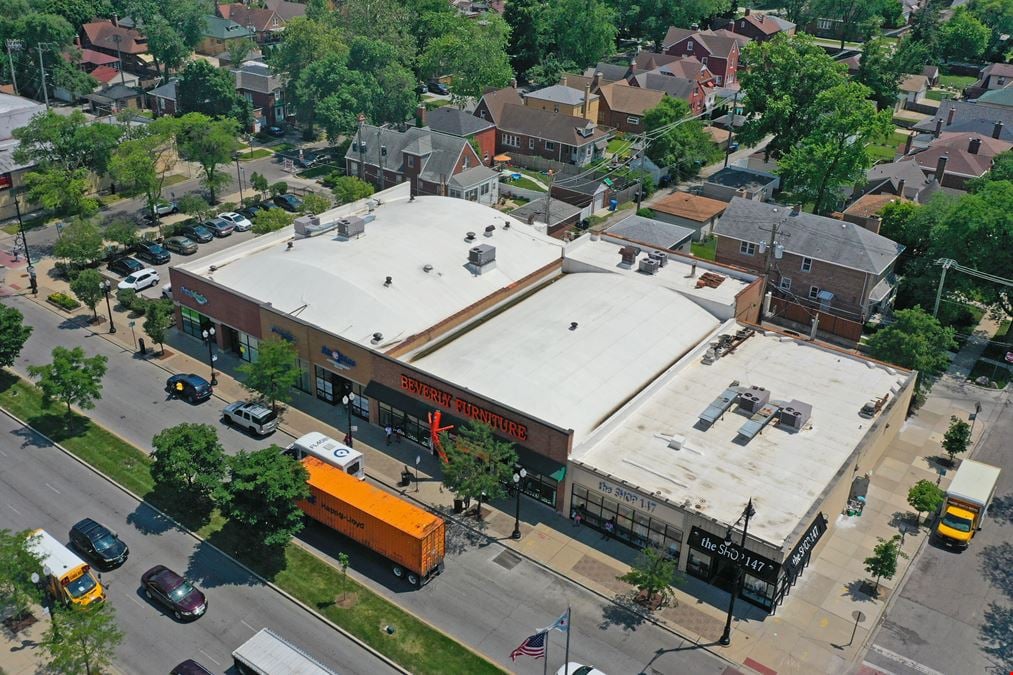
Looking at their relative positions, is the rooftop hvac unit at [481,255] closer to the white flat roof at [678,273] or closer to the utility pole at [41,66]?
the white flat roof at [678,273]

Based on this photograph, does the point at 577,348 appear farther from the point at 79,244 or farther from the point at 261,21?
the point at 261,21

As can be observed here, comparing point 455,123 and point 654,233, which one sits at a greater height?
point 455,123

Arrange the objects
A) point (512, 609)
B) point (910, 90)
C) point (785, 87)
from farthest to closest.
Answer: point (910, 90) < point (785, 87) < point (512, 609)

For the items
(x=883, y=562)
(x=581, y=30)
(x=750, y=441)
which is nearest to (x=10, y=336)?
(x=750, y=441)

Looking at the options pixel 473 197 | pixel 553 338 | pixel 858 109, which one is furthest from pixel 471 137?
pixel 553 338

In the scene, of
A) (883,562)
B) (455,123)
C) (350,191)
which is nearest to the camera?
(883,562)

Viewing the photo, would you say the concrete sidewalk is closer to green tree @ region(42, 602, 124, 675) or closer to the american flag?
the american flag

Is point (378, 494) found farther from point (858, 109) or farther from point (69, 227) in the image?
point (858, 109)
